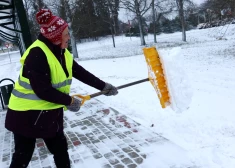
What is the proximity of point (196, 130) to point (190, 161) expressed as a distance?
875 millimetres

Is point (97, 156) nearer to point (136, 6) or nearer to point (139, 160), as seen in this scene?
point (139, 160)

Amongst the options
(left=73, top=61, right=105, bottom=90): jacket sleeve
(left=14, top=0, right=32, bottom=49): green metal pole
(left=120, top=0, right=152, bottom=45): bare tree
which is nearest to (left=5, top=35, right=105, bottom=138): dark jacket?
(left=73, top=61, right=105, bottom=90): jacket sleeve

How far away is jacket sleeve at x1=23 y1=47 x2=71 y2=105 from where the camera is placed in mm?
2268

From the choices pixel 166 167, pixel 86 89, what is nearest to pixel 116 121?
pixel 166 167

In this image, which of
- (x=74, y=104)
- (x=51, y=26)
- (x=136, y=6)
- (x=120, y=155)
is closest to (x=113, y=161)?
(x=120, y=155)

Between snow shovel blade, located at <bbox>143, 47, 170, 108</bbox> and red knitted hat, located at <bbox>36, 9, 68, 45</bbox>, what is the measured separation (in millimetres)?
1333

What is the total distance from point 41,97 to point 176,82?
5.43 feet

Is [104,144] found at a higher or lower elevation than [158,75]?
lower

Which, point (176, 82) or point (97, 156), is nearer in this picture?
point (176, 82)

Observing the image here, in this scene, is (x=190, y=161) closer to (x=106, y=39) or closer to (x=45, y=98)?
(x=45, y=98)

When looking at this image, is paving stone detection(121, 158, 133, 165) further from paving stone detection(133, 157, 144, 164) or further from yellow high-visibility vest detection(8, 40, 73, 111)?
yellow high-visibility vest detection(8, 40, 73, 111)

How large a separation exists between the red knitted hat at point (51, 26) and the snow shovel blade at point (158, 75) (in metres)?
1.33

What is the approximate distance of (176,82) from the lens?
3.36 meters

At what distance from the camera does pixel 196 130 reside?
4.30 metres
